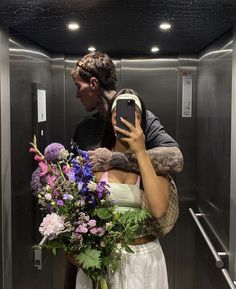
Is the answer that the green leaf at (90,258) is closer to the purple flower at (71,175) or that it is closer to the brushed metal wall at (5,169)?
the purple flower at (71,175)

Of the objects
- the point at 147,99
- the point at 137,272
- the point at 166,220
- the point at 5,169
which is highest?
the point at 147,99

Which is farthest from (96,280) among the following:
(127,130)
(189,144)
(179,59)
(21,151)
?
(179,59)

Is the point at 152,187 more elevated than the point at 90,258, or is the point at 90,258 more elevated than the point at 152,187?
the point at 152,187

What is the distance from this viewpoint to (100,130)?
1.85 metres

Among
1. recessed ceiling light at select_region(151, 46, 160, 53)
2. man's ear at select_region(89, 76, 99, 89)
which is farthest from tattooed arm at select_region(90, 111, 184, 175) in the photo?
recessed ceiling light at select_region(151, 46, 160, 53)

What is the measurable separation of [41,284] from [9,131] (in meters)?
0.97

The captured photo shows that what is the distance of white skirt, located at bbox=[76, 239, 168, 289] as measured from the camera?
125 cm

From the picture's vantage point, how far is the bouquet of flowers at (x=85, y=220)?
3.67ft

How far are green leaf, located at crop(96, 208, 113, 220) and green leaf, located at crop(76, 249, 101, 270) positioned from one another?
96 mm

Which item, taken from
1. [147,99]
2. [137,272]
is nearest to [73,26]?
[147,99]

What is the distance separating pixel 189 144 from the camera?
2.25 meters

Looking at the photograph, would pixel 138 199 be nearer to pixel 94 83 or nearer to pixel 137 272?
pixel 137 272

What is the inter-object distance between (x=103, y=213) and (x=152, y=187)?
162 millimetres

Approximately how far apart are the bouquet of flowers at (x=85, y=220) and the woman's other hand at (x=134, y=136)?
139 millimetres
